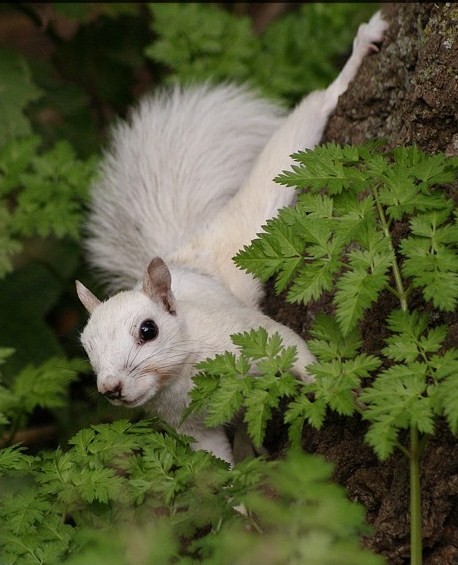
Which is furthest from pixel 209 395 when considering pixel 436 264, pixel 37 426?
pixel 37 426

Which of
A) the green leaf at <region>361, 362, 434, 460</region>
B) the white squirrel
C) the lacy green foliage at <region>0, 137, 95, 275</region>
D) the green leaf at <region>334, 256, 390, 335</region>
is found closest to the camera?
the green leaf at <region>361, 362, 434, 460</region>

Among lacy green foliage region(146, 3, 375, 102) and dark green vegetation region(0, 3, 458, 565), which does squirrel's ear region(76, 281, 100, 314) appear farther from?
lacy green foliage region(146, 3, 375, 102)

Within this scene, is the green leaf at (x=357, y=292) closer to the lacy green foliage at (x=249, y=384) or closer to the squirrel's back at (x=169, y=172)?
the lacy green foliage at (x=249, y=384)

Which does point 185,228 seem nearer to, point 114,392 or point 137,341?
point 137,341

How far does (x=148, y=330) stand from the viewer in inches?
80.2

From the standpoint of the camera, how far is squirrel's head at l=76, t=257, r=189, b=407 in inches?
76.3

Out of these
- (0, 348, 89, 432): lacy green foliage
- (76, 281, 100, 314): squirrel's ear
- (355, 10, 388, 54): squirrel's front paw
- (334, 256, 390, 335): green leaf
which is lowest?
(0, 348, 89, 432): lacy green foliage

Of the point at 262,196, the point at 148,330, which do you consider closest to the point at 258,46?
the point at 262,196

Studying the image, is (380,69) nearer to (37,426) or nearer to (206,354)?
(206,354)

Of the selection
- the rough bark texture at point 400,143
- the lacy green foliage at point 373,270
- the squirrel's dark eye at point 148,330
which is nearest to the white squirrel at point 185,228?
the squirrel's dark eye at point 148,330

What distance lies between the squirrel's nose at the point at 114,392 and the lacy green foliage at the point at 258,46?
Result: 4.59 feet

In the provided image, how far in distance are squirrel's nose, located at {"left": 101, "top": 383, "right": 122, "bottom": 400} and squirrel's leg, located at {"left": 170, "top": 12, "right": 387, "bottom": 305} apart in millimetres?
592

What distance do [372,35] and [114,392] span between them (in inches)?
47.8

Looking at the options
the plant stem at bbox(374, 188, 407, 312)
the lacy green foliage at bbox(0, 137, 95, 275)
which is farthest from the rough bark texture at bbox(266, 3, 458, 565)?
the lacy green foliage at bbox(0, 137, 95, 275)
